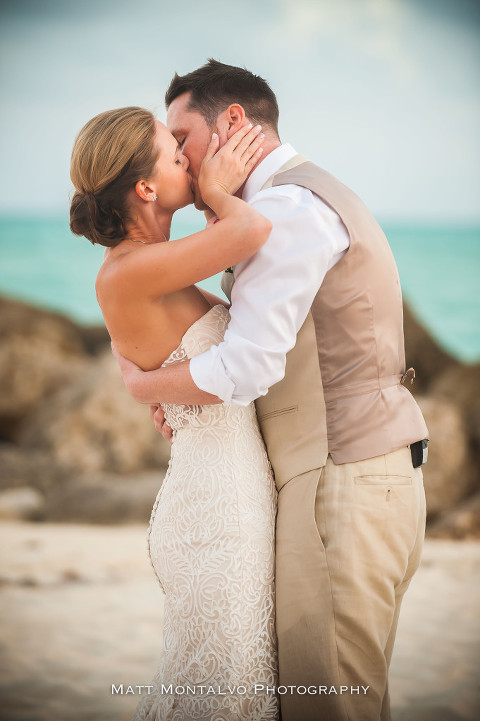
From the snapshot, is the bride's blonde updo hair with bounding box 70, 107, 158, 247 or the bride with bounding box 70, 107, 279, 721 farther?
the bride's blonde updo hair with bounding box 70, 107, 158, 247

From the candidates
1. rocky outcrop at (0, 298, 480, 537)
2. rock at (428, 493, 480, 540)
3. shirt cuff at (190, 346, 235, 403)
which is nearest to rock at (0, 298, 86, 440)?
rocky outcrop at (0, 298, 480, 537)

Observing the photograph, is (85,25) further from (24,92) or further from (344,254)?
(344,254)

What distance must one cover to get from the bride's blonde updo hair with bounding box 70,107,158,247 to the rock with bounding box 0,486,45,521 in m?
5.96

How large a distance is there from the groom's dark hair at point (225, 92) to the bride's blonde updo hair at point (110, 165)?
21 cm

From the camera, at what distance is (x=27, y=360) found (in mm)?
9289

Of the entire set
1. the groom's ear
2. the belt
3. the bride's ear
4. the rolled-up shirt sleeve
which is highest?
the groom's ear

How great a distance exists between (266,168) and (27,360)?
758 centimetres

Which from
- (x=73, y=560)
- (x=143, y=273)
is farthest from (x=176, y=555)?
(x=73, y=560)

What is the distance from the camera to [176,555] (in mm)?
2027

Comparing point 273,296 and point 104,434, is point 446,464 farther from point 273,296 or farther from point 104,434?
point 273,296

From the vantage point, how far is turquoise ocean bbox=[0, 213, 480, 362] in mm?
16766

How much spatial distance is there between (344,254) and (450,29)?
13248mm

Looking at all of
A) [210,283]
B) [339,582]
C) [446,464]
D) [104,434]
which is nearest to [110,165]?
[339,582]

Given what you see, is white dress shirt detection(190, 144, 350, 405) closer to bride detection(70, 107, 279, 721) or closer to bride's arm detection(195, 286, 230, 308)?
bride detection(70, 107, 279, 721)
